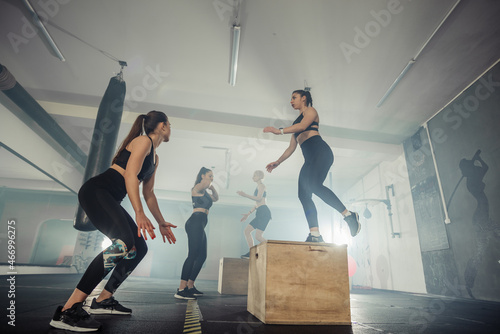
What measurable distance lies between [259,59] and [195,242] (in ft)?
10.9

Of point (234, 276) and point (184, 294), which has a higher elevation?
point (234, 276)

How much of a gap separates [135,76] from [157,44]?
1.08 metres

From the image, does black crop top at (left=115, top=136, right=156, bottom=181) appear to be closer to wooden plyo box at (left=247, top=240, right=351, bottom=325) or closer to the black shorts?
wooden plyo box at (left=247, top=240, right=351, bottom=325)

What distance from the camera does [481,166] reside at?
462cm

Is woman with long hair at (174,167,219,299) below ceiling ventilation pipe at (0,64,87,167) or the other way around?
below

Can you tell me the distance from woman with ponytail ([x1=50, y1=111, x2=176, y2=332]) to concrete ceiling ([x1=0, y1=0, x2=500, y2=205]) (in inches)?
118

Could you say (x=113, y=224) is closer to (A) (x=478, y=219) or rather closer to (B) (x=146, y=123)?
(B) (x=146, y=123)

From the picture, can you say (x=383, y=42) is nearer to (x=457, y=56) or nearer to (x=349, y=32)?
(x=349, y=32)

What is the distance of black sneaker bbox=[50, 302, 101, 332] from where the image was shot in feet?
4.62

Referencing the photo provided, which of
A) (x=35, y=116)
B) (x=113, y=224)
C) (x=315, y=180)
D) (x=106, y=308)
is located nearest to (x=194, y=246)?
(x=106, y=308)

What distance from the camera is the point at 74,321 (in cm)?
143

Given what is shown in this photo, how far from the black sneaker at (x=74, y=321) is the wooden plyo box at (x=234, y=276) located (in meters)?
3.41

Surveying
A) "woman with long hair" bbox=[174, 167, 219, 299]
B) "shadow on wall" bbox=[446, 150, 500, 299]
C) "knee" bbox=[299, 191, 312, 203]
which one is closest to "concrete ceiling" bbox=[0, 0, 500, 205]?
"shadow on wall" bbox=[446, 150, 500, 299]

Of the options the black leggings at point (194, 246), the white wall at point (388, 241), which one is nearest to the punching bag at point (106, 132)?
the black leggings at point (194, 246)
